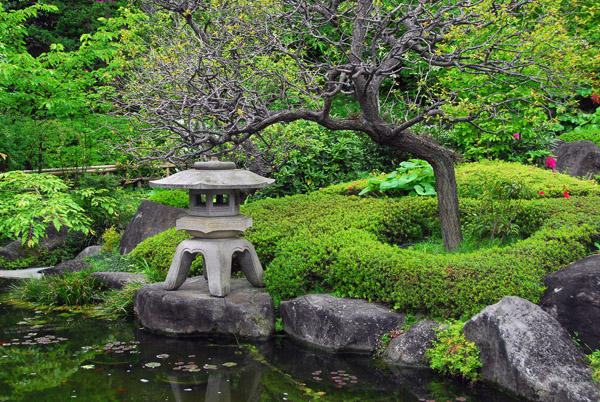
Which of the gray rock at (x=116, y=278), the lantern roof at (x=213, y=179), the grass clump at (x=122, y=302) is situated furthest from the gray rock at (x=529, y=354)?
the gray rock at (x=116, y=278)

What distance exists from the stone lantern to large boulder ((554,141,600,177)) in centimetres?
703

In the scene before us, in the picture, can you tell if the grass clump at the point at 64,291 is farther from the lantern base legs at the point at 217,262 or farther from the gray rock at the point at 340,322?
the gray rock at the point at 340,322

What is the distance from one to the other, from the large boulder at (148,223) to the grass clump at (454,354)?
5576 millimetres

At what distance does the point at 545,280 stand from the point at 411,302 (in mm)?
1367

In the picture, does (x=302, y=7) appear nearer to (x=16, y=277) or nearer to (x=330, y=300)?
(x=330, y=300)

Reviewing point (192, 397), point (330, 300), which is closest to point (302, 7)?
point (330, 300)

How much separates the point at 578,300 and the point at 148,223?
6.84 m

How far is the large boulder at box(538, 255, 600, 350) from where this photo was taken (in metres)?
4.84

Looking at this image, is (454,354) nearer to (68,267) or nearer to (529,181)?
(529,181)

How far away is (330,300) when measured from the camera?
595 centimetres

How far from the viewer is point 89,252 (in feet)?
31.9

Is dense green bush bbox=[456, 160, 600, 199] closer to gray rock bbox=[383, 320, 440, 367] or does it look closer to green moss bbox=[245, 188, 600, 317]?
green moss bbox=[245, 188, 600, 317]

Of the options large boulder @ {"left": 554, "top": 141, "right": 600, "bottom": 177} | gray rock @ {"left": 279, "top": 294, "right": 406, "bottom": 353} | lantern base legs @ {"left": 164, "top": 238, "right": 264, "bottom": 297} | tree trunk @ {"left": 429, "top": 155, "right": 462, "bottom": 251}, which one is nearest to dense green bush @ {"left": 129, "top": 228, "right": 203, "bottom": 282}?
lantern base legs @ {"left": 164, "top": 238, "right": 264, "bottom": 297}

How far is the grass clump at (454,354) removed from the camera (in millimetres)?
Result: 4902
